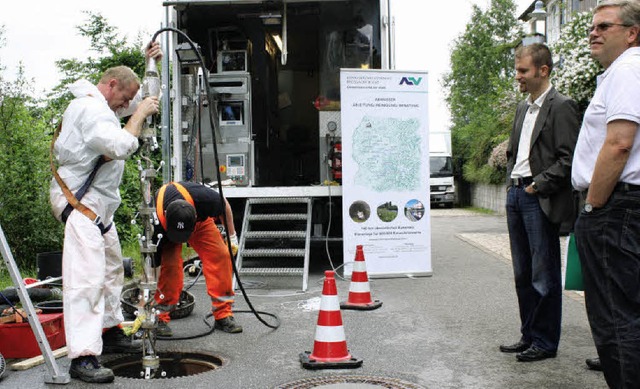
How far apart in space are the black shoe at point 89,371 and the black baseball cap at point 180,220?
1123 mm

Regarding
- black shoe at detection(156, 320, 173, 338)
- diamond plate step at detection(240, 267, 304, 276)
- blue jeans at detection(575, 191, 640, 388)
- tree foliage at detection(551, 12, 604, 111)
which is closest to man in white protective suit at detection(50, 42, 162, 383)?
black shoe at detection(156, 320, 173, 338)

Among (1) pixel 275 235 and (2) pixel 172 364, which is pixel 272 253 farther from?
(2) pixel 172 364

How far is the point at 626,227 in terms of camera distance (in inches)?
127

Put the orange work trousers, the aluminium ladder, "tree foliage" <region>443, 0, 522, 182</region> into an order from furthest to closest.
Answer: "tree foliage" <region>443, 0, 522, 182</region>
the orange work trousers
the aluminium ladder

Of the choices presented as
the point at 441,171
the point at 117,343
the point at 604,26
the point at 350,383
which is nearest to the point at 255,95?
the point at 117,343

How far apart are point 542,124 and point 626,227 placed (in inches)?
62.2

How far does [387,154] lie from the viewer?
28.7ft

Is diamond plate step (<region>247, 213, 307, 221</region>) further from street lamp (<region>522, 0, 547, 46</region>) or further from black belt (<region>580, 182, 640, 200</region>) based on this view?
black belt (<region>580, 182, 640, 200</region>)

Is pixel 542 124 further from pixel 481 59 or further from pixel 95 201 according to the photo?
pixel 481 59

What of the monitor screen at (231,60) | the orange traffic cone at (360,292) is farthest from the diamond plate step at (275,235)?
the monitor screen at (231,60)

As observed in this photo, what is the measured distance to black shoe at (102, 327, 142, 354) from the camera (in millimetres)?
5195

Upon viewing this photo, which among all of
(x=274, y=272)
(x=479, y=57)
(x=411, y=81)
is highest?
(x=479, y=57)

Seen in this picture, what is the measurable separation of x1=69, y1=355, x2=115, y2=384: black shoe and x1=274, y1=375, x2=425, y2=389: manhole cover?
1053mm

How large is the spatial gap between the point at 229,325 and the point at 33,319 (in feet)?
5.95
